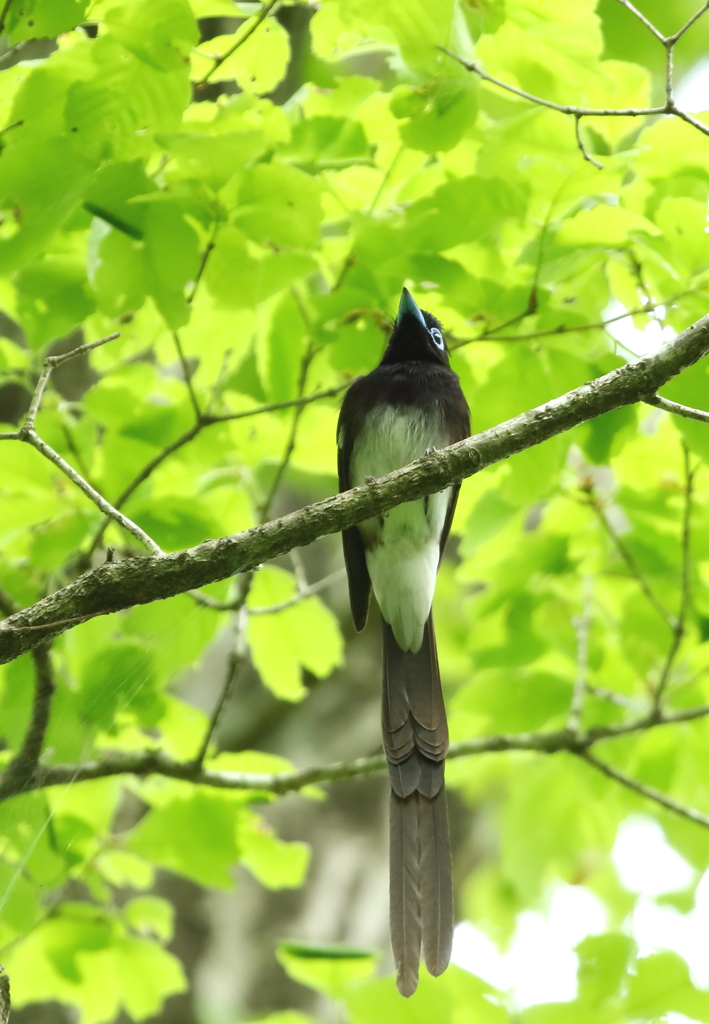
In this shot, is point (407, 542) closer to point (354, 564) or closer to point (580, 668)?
point (354, 564)

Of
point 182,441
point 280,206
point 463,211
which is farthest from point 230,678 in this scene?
point 463,211

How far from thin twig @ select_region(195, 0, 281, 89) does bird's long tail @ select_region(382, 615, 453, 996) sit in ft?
5.81

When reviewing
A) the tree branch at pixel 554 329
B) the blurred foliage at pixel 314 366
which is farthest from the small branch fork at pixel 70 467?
the tree branch at pixel 554 329

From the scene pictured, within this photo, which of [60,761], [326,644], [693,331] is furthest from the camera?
[326,644]

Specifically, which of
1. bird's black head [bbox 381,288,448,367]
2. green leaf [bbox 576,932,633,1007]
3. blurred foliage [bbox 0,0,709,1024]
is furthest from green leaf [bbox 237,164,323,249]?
green leaf [bbox 576,932,633,1007]

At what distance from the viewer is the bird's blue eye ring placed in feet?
11.0

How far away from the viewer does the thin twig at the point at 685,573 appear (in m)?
2.38

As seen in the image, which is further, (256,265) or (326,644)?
(326,644)

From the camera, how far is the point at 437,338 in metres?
3.38

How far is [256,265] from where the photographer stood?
2.14 metres

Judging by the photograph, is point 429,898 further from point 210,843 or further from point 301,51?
point 301,51

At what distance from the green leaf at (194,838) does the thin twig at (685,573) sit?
126 cm

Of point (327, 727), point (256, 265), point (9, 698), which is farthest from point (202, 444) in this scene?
point (327, 727)

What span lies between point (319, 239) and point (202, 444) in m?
0.72
